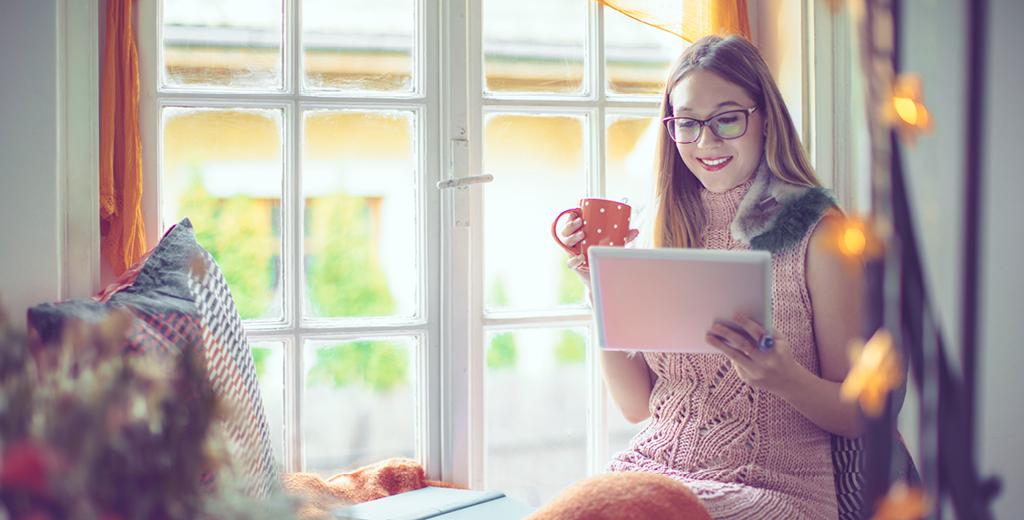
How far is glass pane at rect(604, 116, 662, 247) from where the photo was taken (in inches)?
86.1

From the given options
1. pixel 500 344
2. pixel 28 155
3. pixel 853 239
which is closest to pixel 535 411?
pixel 500 344

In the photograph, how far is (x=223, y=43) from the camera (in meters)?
1.94

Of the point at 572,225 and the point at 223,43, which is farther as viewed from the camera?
the point at 223,43

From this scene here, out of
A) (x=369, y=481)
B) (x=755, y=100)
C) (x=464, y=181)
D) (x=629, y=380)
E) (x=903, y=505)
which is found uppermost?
(x=755, y=100)

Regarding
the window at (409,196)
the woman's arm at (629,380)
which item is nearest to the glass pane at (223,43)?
the window at (409,196)

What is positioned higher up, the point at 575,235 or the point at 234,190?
the point at 234,190

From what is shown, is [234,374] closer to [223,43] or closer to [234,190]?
[234,190]

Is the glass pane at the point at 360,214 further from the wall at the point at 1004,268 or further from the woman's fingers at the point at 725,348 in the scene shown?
the wall at the point at 1004,268

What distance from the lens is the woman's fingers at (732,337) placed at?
1.42 metres

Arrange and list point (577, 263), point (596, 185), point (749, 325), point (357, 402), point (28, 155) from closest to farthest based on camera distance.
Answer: point (749, 325)
point (28, 155)
point (577, 263)
point (357, 402)
point (596, 185)

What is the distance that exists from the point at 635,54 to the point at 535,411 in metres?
0.90

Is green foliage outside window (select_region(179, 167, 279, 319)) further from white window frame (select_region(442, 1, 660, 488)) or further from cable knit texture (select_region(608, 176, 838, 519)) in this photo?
cable knit texture (select_region(608, 176, 838, 519))

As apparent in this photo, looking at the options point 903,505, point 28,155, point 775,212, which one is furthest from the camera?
point 775,212

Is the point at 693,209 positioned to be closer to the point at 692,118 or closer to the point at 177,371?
the point at 692,118
